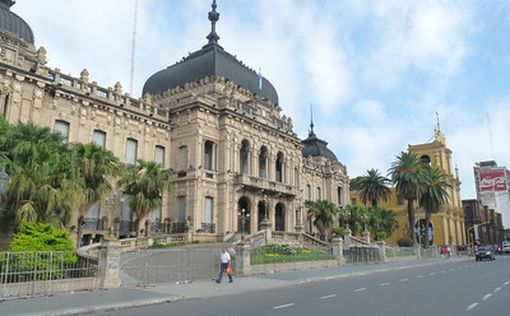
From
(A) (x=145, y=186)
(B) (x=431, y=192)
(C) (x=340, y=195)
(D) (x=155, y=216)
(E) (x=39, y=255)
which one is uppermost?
(C) (x=340, y=195)

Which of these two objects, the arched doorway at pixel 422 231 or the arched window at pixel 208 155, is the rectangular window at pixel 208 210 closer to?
the arched window at pixel 208 155

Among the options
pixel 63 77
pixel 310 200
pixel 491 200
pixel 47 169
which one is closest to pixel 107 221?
pixel 63 77

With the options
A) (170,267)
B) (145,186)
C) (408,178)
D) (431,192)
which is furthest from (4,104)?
(431,192)

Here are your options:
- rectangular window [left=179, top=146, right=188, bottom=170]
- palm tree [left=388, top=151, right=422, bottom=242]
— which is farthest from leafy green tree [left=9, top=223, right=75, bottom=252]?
palm tree [left=388, top=151, right=422, bottom=242]

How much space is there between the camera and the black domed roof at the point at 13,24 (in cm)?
3547

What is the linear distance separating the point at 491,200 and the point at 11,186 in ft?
377

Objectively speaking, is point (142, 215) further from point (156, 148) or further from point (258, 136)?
point (258, 136)

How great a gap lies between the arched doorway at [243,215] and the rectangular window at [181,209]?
518 cm

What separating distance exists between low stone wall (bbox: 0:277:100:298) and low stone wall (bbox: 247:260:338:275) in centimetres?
900

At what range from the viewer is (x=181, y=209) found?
1502 inches

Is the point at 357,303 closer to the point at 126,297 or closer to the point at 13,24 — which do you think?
the point at 126,297

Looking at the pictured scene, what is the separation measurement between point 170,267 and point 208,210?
18412 millimetres

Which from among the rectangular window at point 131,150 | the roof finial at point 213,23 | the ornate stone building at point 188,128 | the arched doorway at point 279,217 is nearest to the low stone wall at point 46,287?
the ornate stone building at point 188,128

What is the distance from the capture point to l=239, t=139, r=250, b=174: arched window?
42688 millimetres
